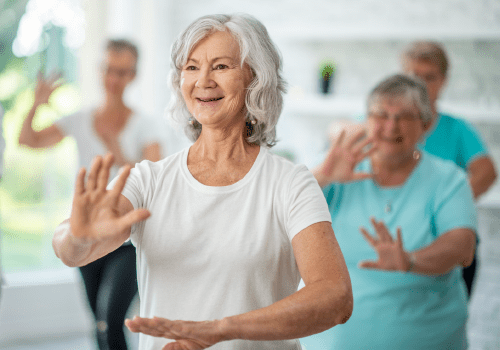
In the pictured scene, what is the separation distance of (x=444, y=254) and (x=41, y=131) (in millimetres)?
1780

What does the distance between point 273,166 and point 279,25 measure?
265 cm

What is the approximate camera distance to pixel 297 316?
799mm

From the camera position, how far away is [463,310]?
1511mm

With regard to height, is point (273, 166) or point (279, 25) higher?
point (279, 25)

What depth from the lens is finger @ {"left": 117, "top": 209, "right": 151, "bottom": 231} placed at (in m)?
0.80

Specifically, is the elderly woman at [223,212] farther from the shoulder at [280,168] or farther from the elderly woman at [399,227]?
the elderly woman at [399,227]

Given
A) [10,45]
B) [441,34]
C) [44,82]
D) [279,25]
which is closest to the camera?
[44,82]

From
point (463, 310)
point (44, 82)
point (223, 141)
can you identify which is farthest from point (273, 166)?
point (44, 82)

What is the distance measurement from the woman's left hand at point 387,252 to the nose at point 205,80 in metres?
0.68

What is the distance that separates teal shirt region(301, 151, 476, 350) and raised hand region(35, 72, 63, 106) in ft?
4.29

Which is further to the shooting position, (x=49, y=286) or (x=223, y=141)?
(x=49, y=286)

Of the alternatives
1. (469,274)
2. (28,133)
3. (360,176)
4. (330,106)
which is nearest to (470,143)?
(469,274)

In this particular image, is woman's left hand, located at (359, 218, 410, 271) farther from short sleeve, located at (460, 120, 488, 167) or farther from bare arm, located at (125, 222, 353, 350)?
short sleeve, located at (460, 120, 488, 167)

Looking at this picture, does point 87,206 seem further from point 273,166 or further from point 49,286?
point 49,286
